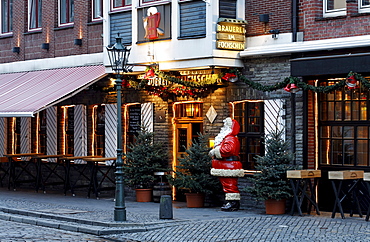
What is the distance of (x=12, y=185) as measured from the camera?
84.8ft

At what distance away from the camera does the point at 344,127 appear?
18.0 metres

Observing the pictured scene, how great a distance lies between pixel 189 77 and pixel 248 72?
5.47 feet

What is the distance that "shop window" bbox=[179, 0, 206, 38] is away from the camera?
18.9 meters

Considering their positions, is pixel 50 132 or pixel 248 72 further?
pixel 50 132

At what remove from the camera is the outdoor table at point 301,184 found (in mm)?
17094

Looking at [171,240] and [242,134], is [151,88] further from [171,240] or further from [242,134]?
[171,240]

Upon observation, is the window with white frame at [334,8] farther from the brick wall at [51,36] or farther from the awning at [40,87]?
the brick wall at [51,36]

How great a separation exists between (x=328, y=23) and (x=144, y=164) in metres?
6.08

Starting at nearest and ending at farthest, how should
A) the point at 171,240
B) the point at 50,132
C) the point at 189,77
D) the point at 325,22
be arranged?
the point at 171,240 < the point at 325,22 < the point at 189,77 < the point at 50,132

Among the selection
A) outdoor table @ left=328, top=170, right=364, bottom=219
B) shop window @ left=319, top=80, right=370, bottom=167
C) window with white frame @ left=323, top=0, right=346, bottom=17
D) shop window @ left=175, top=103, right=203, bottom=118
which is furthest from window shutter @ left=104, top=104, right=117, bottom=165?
outdoor table @ left=328, top=170, right=364, bottom=219

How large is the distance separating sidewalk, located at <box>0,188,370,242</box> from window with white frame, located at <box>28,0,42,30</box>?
7.64 metres

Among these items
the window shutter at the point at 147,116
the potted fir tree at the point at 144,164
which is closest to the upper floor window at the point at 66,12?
the window shutter at the point at 147,116

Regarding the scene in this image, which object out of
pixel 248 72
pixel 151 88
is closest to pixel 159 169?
pixel 151 88

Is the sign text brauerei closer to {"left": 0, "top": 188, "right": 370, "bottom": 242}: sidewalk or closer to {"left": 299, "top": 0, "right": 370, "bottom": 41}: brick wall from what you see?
{"left": 299, "top": 0, "right": 370, "bottom": 41}: brick wall
